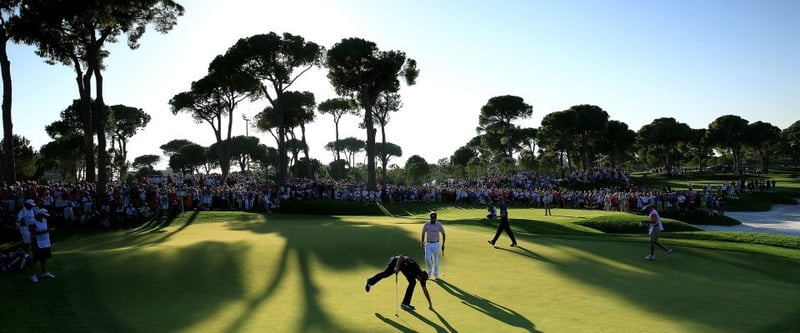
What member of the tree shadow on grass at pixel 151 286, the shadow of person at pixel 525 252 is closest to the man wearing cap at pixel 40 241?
the tree shadow on grass at pixel 151 286

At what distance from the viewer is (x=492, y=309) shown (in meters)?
9.62

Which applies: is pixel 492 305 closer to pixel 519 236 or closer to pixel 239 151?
pixel 519 236

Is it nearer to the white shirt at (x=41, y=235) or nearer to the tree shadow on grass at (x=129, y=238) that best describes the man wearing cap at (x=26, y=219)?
the white shirt at (x=41, y=235)

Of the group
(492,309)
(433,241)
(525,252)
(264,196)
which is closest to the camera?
(492,309)

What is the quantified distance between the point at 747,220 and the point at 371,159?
2747cm

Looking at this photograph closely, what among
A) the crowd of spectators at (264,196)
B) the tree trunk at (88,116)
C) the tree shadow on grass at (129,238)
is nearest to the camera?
the tree shadow on grass at (129,238)

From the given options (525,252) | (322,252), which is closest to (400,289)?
(322,252)

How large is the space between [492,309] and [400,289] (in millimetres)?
2751

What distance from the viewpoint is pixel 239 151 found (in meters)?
83.8

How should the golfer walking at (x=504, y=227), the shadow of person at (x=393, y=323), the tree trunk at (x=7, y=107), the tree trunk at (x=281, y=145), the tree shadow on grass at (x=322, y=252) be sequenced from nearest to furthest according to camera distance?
the shadow of person at (x=393, y=323), the tree shadow on grass at (x=322, y=252), the golfer walking at (x=504, y=227), the tree trunk at (x=7, y=107), the tree trunk at (x=281, y=145)

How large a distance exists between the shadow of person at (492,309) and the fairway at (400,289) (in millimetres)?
40

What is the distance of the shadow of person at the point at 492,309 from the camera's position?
8.70m

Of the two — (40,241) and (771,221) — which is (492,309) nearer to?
(40,241)

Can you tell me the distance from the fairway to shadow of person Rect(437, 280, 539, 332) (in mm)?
40
